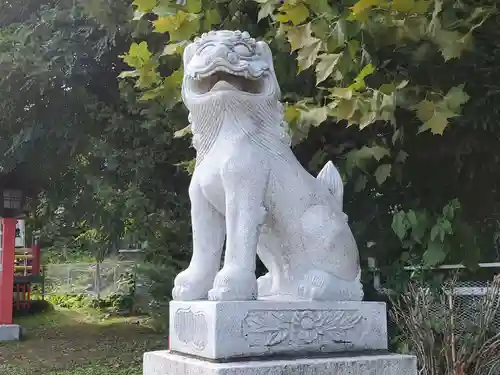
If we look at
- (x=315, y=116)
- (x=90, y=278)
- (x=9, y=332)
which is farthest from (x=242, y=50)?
(x=90, y=278)

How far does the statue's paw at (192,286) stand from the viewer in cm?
276

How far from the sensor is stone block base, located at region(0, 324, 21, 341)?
9.78 m

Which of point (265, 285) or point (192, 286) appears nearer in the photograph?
point (192, 286)

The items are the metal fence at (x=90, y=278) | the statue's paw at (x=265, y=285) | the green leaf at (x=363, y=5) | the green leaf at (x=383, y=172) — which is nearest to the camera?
the statue's paw at (x=265, y=285)

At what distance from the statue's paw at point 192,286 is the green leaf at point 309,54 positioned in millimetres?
1432

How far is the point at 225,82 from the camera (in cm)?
281

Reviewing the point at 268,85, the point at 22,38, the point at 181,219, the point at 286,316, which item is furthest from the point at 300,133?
the point at 22,38

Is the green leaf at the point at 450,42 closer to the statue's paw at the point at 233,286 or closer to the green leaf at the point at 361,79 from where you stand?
the green leaf at the point at 361,79

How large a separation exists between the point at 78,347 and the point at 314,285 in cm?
736

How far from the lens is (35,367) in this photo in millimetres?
8133

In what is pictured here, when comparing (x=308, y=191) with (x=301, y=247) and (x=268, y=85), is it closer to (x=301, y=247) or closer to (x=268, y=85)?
(x=301, y=247)

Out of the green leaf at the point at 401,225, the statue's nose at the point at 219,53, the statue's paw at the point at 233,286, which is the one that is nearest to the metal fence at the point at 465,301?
the green leaf at the point at 401,225

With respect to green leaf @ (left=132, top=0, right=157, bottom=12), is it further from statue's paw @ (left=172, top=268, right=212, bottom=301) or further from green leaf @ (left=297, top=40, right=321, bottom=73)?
statue's paw @ (left=172, top=268, right=212, bottom=301)

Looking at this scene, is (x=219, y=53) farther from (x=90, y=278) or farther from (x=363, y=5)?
(x=90, y=278)
